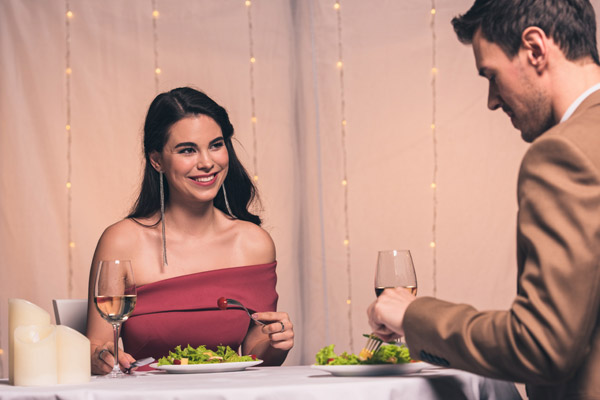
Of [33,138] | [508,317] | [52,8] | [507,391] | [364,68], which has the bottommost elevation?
[507,391]

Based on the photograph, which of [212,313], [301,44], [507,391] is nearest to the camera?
[507,391]

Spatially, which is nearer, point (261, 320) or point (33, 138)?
point (261, 320)

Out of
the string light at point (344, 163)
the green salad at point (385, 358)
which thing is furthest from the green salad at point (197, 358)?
the string light at point (344, 163)

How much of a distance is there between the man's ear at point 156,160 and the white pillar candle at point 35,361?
51.8 inches

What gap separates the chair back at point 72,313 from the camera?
2432 millimetres

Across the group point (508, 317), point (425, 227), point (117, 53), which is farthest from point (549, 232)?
point (117, 53)

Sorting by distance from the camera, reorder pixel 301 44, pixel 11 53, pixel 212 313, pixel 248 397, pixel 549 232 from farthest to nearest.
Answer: pixel 301 44
pixel 11 53
pixel 212 313
pixel 248 397
pixel 549 232

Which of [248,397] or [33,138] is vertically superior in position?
[33,138]

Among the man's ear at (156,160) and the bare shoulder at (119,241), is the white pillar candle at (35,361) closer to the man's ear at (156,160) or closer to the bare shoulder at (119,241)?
the bare shoulder at (119,241)

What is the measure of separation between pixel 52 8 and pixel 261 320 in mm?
2466

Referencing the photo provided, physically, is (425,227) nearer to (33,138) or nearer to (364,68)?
(364,68)

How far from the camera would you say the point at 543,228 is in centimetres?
104

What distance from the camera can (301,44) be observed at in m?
4.17

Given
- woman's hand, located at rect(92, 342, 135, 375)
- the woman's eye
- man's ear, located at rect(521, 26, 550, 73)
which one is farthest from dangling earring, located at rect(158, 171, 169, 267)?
man's ear, located at rect(521, 26, 550, 73)
